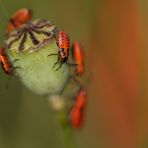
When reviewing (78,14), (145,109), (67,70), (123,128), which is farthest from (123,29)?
(67,70)

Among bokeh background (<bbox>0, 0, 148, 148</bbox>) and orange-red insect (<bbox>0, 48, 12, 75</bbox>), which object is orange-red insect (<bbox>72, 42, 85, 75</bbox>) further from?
bokeh background (<bbox>0, 0, 148, 148</bbox>)

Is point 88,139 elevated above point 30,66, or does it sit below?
below

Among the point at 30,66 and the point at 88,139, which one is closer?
the point at 30,66

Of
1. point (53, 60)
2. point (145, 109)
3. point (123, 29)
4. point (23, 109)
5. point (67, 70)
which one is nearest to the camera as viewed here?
point (53, 60)

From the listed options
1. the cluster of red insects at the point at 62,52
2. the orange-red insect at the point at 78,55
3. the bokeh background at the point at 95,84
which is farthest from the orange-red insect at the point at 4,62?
the bokeh background at the point at 95,84

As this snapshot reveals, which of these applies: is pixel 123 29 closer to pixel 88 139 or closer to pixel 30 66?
pixel 88 139

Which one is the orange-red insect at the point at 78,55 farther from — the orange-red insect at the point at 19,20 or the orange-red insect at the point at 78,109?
the orange-red insect at the point at 78,109
